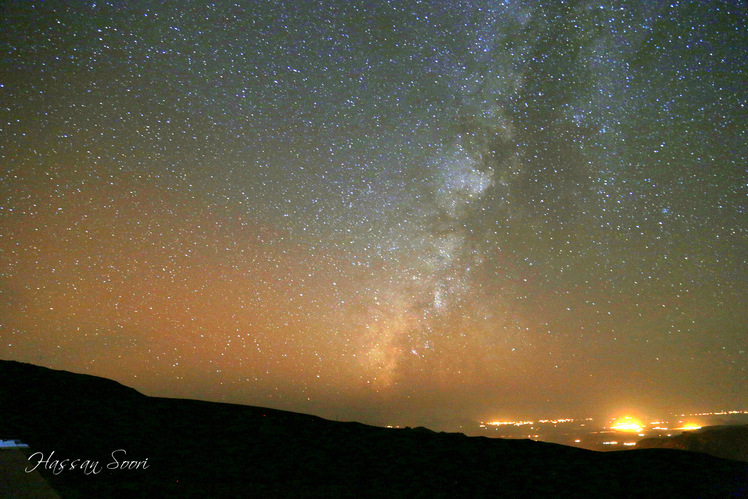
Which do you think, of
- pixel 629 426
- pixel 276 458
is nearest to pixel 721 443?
pixel 276 458

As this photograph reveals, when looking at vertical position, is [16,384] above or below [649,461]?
above

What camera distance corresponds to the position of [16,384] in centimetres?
720

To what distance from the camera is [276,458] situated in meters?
5.78

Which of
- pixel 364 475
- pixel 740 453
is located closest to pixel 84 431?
pixel 364 475

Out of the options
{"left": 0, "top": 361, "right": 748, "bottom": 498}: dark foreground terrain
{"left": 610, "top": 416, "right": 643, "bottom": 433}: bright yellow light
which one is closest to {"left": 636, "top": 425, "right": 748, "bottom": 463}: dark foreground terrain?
{"left": 0, "top": 361, "right": 748, "bottom": 498}: dark foreground terrain

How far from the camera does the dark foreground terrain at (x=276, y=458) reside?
16.1 feet

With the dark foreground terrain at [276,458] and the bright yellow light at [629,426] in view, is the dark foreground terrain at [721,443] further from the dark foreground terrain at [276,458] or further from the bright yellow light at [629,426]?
the bright yellow light at [629,426]

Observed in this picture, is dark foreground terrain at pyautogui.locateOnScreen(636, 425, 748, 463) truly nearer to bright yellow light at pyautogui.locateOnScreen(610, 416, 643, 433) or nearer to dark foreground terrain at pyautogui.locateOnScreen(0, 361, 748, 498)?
dark foreground terrain at pyautogui.locateOnScreen(0, 361, 748, 498)

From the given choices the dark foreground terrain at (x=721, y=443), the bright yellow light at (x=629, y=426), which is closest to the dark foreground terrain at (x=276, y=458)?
the dark foreground terrain at (x=721, y=443)

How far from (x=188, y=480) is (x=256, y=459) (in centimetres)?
100

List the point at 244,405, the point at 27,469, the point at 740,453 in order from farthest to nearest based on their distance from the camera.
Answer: the point at 740,453 < the point at 244,405 < the point at 27,469

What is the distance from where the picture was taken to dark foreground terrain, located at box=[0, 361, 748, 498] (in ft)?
16.1

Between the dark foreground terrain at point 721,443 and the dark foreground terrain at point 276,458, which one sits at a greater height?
the dark foreground terrain at point 276,458

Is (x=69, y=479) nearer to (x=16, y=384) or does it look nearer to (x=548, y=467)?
(x=16, y=384)
